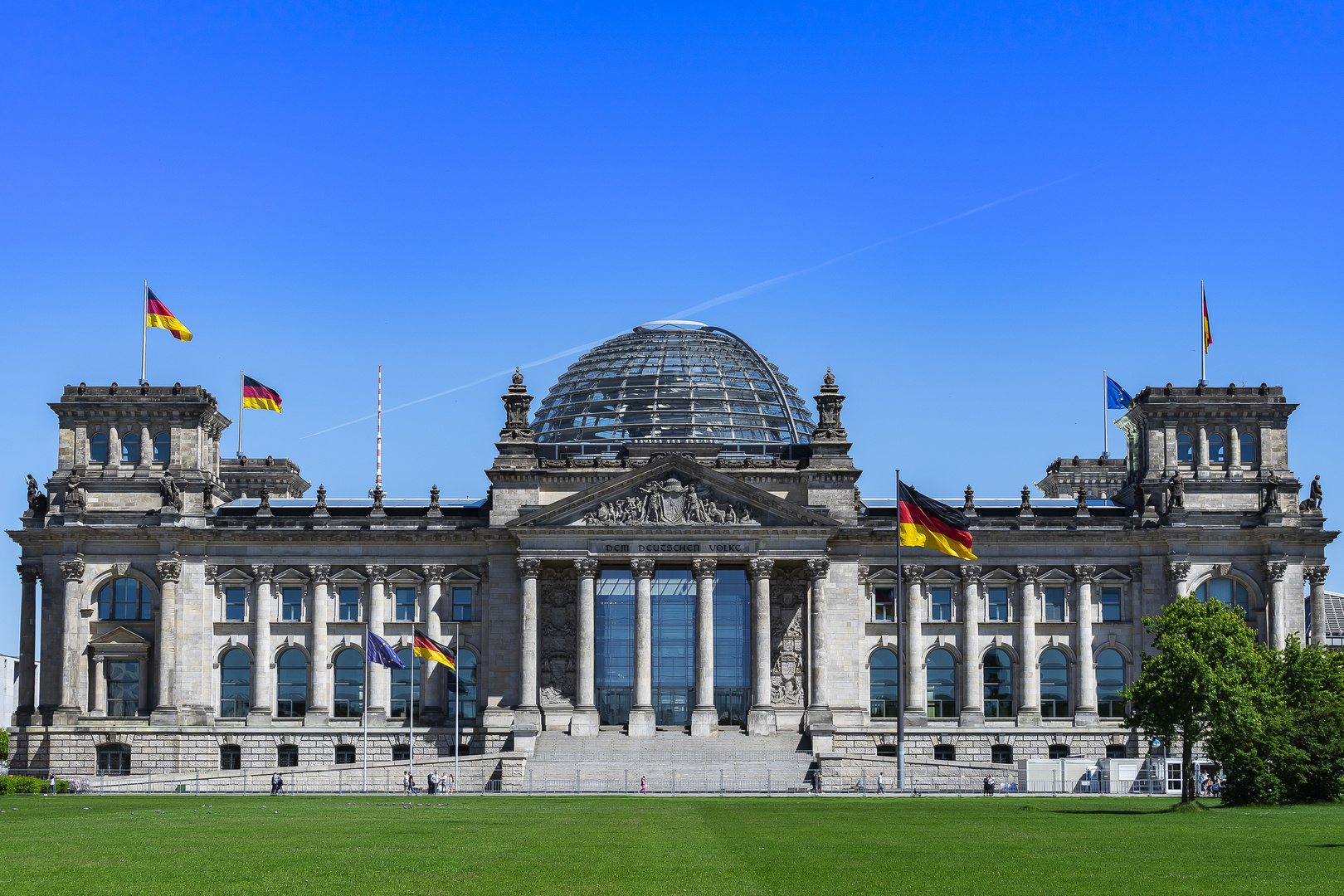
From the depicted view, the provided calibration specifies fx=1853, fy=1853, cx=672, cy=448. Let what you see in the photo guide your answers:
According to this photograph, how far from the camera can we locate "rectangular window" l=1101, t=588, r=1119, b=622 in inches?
4717

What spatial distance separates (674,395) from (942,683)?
25956mm

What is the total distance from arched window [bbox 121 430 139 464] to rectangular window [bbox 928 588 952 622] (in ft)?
171

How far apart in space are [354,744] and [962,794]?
141ft

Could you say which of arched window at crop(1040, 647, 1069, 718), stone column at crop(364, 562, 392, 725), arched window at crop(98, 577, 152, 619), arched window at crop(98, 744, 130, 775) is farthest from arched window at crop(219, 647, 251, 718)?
arched window at crop(1040, 647, 1069, 718)

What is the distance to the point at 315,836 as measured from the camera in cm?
5488

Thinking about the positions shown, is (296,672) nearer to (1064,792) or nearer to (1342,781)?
(1064,792)

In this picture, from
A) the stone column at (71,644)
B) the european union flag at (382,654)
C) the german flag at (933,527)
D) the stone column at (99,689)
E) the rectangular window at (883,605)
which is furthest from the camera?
the rectangular window at (883,605)

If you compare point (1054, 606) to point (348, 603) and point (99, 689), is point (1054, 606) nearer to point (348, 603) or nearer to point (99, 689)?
point (348, 603)

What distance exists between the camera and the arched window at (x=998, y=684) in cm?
11912

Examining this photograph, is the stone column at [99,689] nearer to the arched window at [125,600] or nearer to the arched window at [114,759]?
the arched window at [114,759]

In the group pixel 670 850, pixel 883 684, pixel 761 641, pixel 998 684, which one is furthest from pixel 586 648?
pixel 670 850

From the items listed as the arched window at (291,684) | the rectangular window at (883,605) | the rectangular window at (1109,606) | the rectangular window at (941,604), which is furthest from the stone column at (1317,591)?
the arched window at (291,684)

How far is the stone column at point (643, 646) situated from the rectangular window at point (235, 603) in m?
26.0

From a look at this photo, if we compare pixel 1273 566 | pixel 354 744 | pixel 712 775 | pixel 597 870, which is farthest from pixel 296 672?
pixel 597 870
